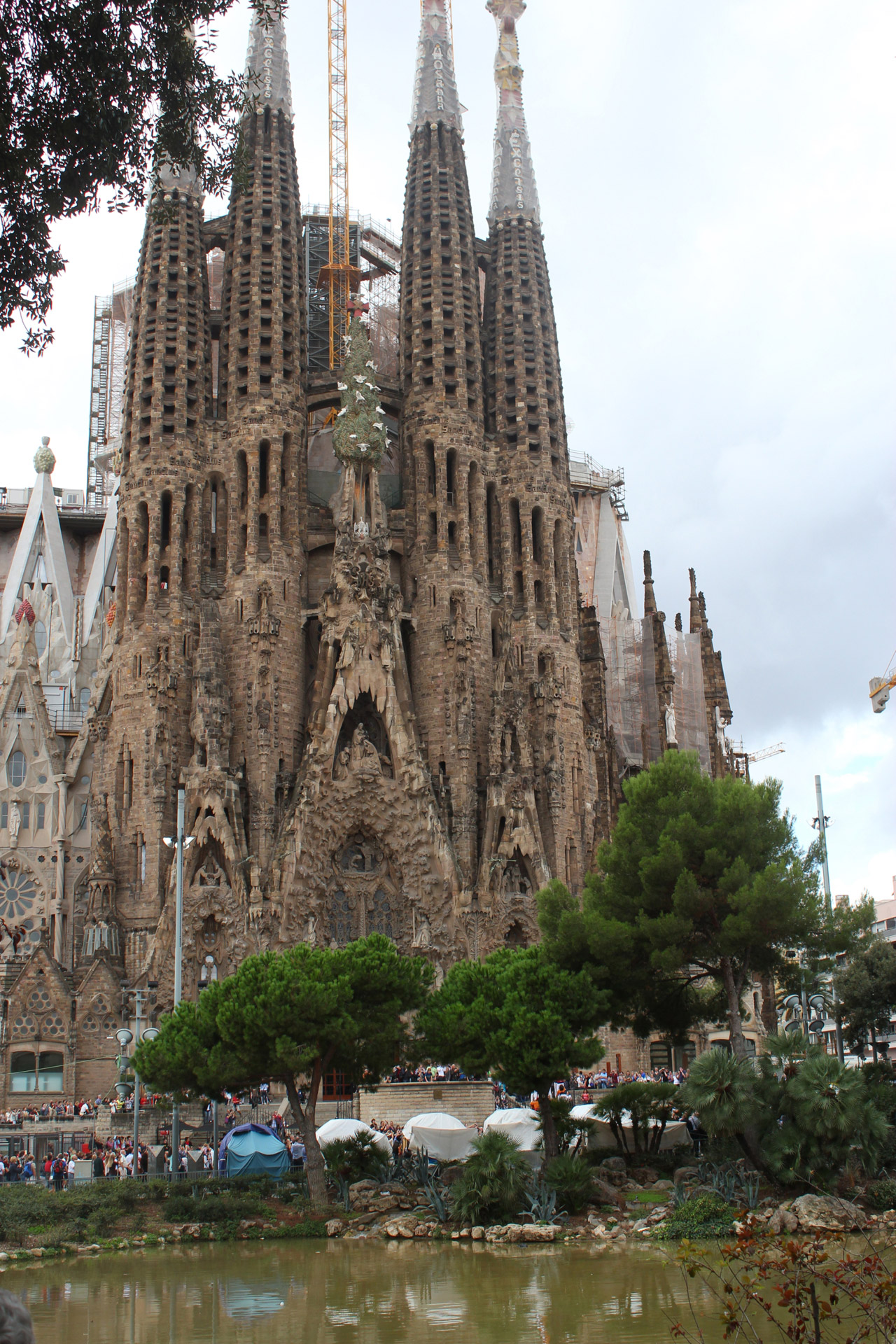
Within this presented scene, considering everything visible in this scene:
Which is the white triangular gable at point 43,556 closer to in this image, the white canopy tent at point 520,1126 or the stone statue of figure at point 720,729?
the stone statue of figure at point 720,729

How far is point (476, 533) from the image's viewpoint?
53969mm

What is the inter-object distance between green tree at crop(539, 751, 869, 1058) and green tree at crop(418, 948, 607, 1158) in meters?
1.07

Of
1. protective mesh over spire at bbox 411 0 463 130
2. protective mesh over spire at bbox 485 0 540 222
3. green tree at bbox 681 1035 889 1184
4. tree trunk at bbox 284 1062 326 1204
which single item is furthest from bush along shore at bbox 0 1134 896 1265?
protective mesh over spire at bbox 411 0 463 130

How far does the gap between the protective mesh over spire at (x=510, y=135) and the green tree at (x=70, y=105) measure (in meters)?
48.3

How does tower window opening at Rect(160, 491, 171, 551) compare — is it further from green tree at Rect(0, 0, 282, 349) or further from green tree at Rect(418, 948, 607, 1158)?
green tree at Rect(0, 0, 282, 349)

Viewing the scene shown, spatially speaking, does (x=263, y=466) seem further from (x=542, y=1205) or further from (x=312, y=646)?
(x=542, y=1205)

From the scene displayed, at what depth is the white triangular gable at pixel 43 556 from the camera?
63.5 m

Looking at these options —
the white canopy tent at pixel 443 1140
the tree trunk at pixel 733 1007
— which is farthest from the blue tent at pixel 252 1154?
the tree trunk at pixel 733 1007

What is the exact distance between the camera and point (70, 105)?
13.1 meters

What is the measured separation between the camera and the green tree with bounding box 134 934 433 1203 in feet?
85.7

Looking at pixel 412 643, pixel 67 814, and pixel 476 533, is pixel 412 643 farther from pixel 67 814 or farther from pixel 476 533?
pixel 67 814

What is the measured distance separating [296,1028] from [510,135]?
4822cm

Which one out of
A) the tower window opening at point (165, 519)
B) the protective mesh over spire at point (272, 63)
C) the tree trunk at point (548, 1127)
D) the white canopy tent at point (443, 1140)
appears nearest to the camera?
the tree trunk at point (548, 1127)

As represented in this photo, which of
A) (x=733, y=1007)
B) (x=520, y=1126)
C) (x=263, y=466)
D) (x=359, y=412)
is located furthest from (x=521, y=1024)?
(x=263, y=466)
